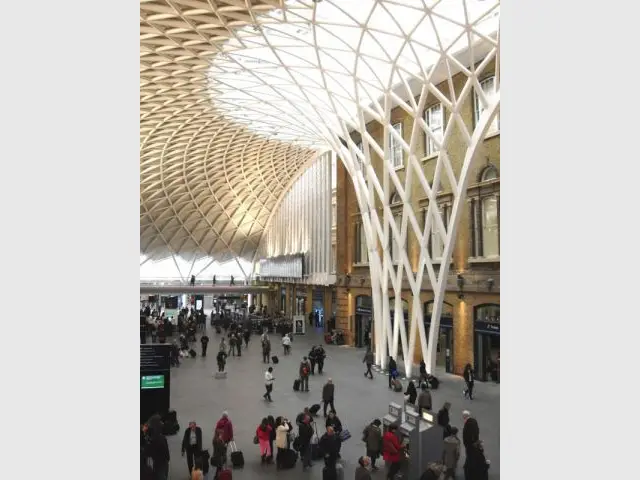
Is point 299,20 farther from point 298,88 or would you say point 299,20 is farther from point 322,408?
point 322,408

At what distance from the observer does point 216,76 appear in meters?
30.8

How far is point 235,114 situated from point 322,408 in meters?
28.7

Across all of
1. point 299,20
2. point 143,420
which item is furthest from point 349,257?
point 143,420

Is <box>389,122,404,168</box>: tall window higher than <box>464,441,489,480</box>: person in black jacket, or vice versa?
<box>389,122,404,168</box>: tall window

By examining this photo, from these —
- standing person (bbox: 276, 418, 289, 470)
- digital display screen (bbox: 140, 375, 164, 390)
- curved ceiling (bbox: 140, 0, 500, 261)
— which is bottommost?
standing person (bbox: 276, 418, 289, 470)

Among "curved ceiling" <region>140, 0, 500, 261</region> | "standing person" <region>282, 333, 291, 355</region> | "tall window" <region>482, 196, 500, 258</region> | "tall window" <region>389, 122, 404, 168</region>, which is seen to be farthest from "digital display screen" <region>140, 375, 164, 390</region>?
"tall window" <region>389, 122, 404, 168</region>

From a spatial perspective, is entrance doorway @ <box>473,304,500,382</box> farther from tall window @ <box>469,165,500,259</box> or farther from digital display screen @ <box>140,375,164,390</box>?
digital display screen @ <box>140,375,164,390</box>

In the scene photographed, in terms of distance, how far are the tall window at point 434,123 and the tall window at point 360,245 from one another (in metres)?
9.58

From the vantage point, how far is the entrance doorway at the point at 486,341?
2256cm

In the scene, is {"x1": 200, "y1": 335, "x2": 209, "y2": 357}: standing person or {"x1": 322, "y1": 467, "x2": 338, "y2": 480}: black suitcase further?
{"x1": 200, "y1": 335, "x2": 209, "y2": 357}: standing person

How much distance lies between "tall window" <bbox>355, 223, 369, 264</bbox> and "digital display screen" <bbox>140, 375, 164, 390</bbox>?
21.5 m

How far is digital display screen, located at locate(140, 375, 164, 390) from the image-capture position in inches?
591

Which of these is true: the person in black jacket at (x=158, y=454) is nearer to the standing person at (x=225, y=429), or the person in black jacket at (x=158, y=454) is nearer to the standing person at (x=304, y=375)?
the standing person at (x=225, y=429)

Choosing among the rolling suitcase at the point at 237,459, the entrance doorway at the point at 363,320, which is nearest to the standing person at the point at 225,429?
the rolling suitcase at the point at 237,459
